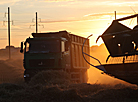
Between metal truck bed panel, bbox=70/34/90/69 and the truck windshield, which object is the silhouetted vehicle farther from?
metal truck bed panel, bbox=70/34/90/69

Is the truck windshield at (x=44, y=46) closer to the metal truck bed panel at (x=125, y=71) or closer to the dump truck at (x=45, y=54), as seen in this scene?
the dump truck at (x=45, y=54)

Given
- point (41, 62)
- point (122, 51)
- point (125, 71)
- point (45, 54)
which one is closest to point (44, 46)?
point (45, 54)

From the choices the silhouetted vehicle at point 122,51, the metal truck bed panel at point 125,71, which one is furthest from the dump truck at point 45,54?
the metal truck bed panel at point 125,71

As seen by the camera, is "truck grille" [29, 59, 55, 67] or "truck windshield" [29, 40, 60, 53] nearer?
"truck windshield" [29, 40, 60, 53]

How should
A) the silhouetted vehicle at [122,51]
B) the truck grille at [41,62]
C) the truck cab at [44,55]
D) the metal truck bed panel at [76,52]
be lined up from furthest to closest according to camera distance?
the metal truck bed panel at [76,52], the truck grille at [41,62], the truck cab at [44,55], the silhouetted vehicle at [122,51]

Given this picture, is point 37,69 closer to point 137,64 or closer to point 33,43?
point 33,43

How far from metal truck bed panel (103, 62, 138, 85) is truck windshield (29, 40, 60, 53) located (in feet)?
17.4

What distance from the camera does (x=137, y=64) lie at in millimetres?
13344

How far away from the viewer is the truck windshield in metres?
19.3

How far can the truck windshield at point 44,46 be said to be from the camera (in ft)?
63.5

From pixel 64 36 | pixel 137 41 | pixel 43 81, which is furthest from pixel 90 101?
pixel 64 36

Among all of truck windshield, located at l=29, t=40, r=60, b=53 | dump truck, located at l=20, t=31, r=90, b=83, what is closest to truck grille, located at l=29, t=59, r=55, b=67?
dump truck, located at l=20, t=31, r=90, b=83

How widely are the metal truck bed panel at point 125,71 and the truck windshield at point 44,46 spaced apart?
530 cm

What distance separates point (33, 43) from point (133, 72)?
7.97m
